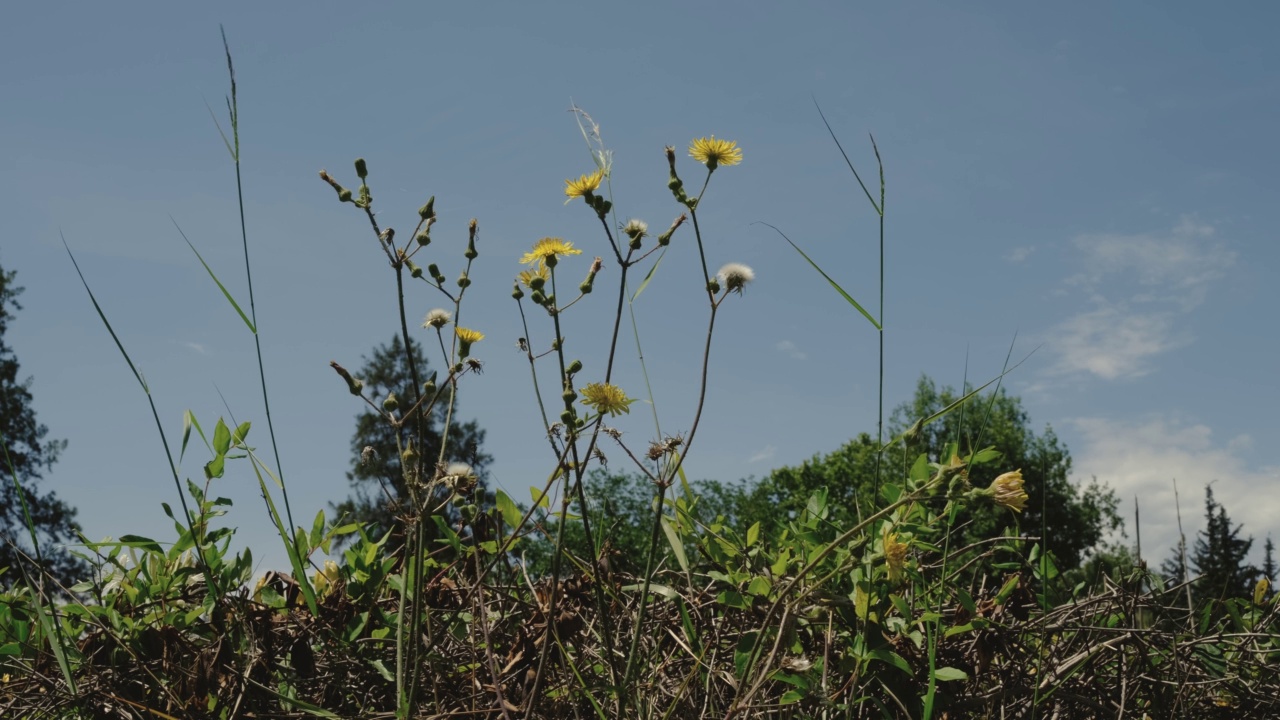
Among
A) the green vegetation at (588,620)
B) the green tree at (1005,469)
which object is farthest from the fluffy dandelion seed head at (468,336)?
the green tree at (1005,469)

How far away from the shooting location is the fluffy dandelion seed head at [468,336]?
1.51 m

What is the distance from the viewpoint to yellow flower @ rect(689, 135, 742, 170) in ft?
5.64

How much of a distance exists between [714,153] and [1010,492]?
34.4 inches

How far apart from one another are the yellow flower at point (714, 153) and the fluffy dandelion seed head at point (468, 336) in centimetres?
55

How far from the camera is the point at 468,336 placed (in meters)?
1.51

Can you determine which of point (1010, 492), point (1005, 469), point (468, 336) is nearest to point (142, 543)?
point (468, 336)

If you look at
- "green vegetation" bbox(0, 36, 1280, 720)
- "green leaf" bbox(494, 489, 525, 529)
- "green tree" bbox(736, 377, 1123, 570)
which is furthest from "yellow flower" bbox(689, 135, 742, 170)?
"green tree" bbox(736, 377, 1123, 570)

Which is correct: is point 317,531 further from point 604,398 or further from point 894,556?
point 894,556

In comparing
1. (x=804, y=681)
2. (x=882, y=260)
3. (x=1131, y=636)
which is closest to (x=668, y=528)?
(x=804, y=681)

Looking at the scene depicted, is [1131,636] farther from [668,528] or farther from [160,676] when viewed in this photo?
[160,676]

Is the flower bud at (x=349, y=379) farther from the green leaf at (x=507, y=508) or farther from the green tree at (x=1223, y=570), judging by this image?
the green tree at (x=1223, y=570)

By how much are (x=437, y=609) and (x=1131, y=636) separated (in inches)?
47.1

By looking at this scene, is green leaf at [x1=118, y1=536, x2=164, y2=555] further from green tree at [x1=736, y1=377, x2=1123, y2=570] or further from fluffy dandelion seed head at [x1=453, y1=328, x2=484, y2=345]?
green tree at [x1=736, y1=377, x2=1123, y2=570]

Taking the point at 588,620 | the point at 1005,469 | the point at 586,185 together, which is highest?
the point at 1005,469
